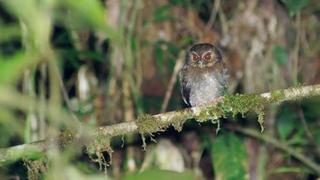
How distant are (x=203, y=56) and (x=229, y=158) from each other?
82 centimetres

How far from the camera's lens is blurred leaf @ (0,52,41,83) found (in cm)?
86

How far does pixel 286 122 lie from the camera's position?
5.52m

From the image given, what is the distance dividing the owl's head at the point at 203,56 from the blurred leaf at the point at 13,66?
416 cm

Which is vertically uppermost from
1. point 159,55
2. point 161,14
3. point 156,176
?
point 161,14

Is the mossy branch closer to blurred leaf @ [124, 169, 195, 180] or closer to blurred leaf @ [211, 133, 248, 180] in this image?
blurred leaf @ [211, 133, 248, 180]

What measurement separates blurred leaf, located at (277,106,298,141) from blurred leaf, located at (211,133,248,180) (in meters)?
0.48

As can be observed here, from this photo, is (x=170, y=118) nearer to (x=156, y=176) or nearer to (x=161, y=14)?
(x=156, y=176)

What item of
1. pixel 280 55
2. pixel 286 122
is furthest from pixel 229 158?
pixel 280 55

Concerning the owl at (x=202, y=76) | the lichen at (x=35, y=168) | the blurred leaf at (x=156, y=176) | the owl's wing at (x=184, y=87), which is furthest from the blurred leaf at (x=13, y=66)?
the owl's wing at (x=184, y=87)

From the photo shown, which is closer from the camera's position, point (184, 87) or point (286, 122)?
point (184, 87)

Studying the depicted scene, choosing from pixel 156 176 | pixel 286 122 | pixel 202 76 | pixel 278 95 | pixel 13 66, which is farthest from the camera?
pixel 286 122

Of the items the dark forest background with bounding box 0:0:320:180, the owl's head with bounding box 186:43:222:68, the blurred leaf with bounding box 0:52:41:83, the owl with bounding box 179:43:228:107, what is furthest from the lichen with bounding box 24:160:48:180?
the blurred leaf with bounding box 0:52:41:83

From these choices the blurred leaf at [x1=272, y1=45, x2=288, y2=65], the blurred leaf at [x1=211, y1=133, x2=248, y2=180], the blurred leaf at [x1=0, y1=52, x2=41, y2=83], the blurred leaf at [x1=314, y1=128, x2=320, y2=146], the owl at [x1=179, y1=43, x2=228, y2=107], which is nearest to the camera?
the blurred leaf at [x1=0, y1=52, x2=41, y2=83]

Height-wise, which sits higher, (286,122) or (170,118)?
(170,118)
